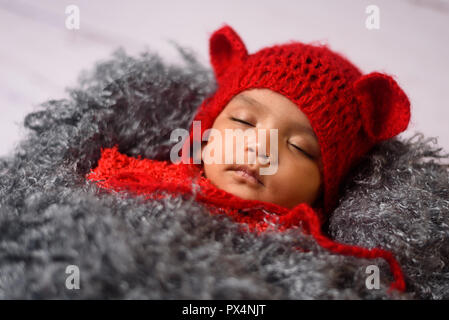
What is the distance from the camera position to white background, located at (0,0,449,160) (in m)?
1.40

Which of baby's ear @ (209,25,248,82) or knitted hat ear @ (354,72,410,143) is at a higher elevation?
baby's ear @ (209,25,248,82)

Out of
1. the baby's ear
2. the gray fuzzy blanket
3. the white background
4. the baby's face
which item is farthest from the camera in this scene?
the white background

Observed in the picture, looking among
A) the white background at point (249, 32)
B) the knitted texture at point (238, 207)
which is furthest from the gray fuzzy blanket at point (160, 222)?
the white background at point (249, 32)

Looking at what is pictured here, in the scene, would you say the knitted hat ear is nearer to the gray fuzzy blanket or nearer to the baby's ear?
the gray fuzzy blanket

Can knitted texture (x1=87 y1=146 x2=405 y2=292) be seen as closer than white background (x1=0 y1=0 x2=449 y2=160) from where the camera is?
Yes

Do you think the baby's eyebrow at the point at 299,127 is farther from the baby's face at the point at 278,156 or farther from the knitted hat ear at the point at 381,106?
the knitted hat ear at the point at 381,106

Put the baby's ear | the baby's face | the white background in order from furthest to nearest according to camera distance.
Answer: the white background < the baby's ear < the baby's face

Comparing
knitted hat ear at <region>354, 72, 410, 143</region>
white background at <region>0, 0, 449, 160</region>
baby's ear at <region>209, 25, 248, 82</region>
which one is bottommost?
knitted hat ear at <region>354, 72, 410, 143</region>

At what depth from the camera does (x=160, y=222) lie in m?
0.71

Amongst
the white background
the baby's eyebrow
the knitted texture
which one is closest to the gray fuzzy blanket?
the knitted texture

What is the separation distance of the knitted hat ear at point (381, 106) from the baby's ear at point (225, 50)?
0.32m

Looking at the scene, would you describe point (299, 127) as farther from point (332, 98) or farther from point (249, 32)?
point (249, 32)

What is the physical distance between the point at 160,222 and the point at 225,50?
61cm
